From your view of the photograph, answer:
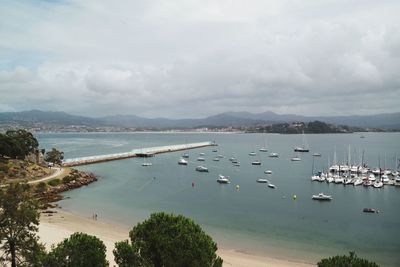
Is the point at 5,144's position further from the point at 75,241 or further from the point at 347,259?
the point at 347,259

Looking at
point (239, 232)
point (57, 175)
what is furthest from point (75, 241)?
point (57, 175)

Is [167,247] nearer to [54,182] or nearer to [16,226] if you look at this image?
[16,226]

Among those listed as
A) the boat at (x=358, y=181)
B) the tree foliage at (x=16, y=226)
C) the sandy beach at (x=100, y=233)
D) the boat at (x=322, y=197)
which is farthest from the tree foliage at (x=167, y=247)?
the boat at (x=358, y=181)

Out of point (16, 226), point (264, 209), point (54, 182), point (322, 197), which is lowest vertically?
point (264, 209)

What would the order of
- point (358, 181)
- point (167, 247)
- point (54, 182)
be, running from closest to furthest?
point (167, 247) < point (54, 182) < point (358, 181)

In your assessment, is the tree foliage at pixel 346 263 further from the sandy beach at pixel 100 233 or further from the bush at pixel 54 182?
the bush at pixel 54 182

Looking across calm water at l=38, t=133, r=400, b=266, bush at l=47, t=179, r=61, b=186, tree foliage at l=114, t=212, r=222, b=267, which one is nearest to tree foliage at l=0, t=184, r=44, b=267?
tree foliage at l=114, t=212, r=222, b=267

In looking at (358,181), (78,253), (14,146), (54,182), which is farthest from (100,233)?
(358,181)

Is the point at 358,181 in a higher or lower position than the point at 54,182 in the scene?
lower
